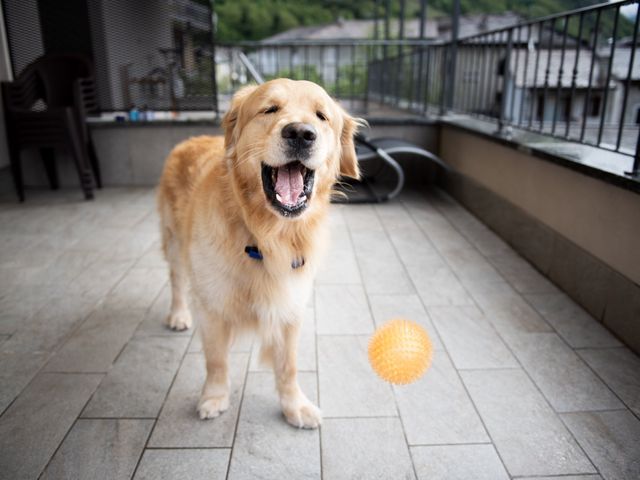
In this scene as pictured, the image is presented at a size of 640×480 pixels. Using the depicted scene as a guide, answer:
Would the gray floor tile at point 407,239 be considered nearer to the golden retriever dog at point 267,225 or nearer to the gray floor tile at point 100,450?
the golden retriever dog at point 267,225

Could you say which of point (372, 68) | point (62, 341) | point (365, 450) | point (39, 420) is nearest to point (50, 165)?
point (62, 341)

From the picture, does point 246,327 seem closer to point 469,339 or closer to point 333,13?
point 469,339

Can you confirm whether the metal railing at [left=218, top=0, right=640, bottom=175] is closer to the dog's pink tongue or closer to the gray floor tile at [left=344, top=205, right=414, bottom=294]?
the gray floor tile at [left=344, top=205, right=414, bottom=294]

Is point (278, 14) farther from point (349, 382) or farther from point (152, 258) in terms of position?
point (349, 382)

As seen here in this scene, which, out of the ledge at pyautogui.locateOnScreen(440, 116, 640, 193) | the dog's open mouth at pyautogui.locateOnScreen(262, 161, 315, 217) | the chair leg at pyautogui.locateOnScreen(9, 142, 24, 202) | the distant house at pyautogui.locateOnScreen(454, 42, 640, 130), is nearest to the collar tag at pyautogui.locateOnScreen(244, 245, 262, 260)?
the dog's open mouth at pyautogui.locateOnScreen(262, 161, 315, 217)

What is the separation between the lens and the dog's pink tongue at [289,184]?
5.50ft

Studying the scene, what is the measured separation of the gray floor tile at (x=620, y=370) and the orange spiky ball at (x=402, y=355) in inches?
33.4

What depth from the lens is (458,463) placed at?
1675 millimetres

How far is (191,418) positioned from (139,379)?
39cm

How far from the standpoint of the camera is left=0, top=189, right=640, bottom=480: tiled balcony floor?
1688 mm

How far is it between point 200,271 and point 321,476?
2.77 ft

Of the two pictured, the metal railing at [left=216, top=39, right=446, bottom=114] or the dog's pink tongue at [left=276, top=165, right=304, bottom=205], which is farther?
the metal railing at [left=216, top=39, right=446, bottom=114]

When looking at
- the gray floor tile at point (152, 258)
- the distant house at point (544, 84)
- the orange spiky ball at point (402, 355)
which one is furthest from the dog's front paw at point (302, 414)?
the distant house at point (544, 84)

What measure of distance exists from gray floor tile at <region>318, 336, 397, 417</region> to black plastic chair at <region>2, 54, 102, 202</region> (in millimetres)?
3828
